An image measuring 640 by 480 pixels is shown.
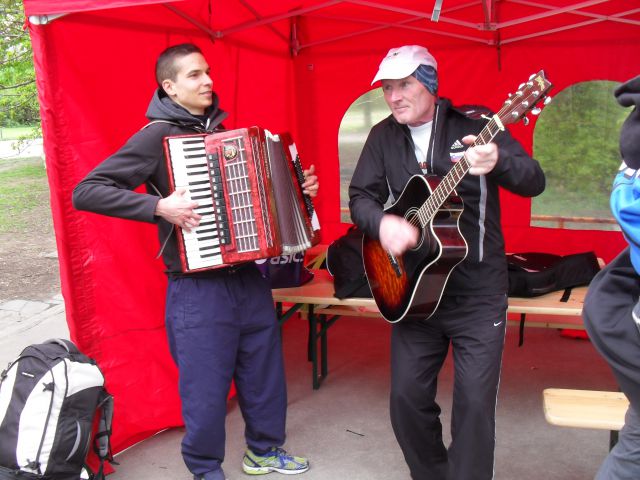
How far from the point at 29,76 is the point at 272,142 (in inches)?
278

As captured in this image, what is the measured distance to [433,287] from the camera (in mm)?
2637

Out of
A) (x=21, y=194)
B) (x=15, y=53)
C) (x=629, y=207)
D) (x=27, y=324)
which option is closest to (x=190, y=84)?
(x=629, y=207)

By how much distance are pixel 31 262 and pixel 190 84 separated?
649 centimetres

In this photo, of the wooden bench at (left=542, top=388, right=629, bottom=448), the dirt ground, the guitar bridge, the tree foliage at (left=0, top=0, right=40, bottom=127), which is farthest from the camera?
the tree foliage at (left=0, top=0, right=40, bottom=127)

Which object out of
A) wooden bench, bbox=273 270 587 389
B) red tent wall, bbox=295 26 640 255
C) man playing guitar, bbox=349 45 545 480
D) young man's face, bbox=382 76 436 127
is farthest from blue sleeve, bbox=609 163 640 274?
red tent wall, bbox=295 26 640 255

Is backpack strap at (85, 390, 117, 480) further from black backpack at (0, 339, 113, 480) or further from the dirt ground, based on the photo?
the dirt ground

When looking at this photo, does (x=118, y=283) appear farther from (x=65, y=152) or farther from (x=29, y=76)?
(x=29, y=76)

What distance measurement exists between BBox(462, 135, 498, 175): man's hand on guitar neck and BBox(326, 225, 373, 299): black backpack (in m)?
1.66

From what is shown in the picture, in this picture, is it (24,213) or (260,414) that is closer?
(260,414)

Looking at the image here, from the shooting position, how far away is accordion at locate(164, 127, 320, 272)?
108 inches

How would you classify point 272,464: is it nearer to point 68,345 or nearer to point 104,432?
point 104,432

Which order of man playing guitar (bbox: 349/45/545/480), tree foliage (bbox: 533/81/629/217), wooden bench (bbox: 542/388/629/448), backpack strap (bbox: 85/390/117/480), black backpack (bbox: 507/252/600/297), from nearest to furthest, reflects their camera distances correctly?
wooden bench (bbox: 542/388/629/448) → man playing guitar (bbox: 349/45/545/480) → backpack strap (bbox: 85/390/117/480) → black backpack (bbox: 507/252/600/297) → tree foliage (bbox: 533/81/629/217)

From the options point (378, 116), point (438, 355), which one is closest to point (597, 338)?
point (438, 355)

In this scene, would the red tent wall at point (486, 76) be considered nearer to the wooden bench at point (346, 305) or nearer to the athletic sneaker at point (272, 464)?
the wooden bench at point (346, 305)
